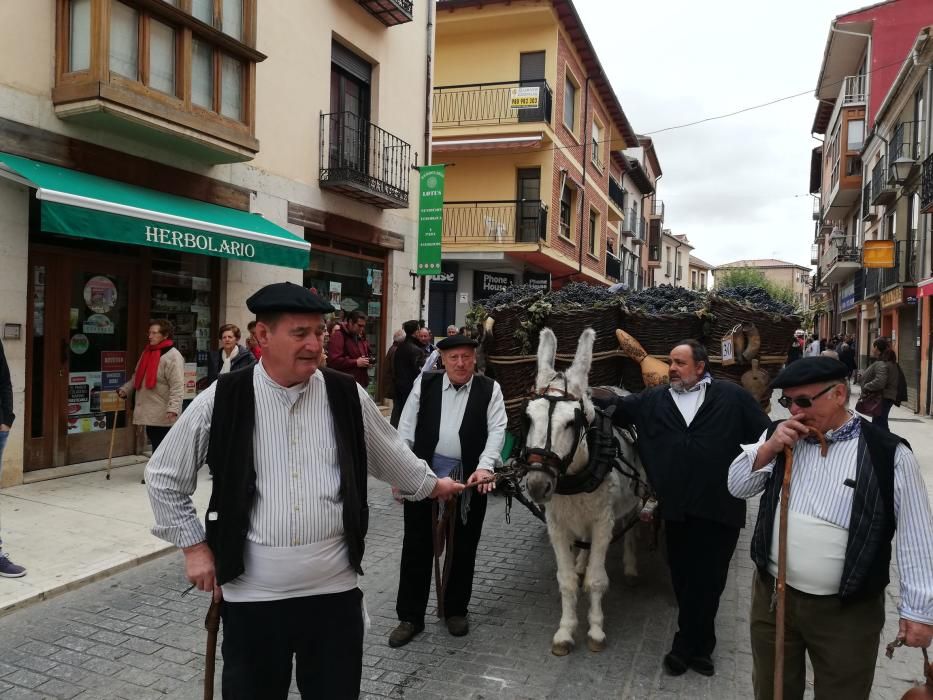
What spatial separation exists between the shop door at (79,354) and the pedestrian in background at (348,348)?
2583 mm

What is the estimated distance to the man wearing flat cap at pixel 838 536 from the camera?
2.49 metres

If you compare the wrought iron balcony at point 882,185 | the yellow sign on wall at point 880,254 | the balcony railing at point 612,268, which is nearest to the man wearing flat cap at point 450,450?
the yellow sign on wall at point 880,254

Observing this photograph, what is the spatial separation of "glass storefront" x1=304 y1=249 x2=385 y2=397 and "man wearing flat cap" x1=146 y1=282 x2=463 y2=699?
32.7ft

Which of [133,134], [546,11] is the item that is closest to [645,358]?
[133,134]

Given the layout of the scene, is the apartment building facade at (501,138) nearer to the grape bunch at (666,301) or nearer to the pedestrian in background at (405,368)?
the pedestrian in background at (405,368)

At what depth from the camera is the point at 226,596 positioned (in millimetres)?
2416

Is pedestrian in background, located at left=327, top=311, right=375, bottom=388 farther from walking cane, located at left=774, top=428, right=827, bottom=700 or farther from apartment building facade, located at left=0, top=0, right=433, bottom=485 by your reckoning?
walking cane, located at left=774, top=428, right=827, bottom=700

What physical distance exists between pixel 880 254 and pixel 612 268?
12149mm

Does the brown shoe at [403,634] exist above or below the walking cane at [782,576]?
below

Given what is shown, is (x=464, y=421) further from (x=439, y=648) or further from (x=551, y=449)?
(x=439, y=648)

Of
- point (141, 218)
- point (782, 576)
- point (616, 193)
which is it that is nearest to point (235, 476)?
point (782, 576)

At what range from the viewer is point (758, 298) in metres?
5.82

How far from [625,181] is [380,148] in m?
25.2

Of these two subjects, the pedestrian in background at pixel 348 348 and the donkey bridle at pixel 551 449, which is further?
the pedestrian in background at pixel 348 348
